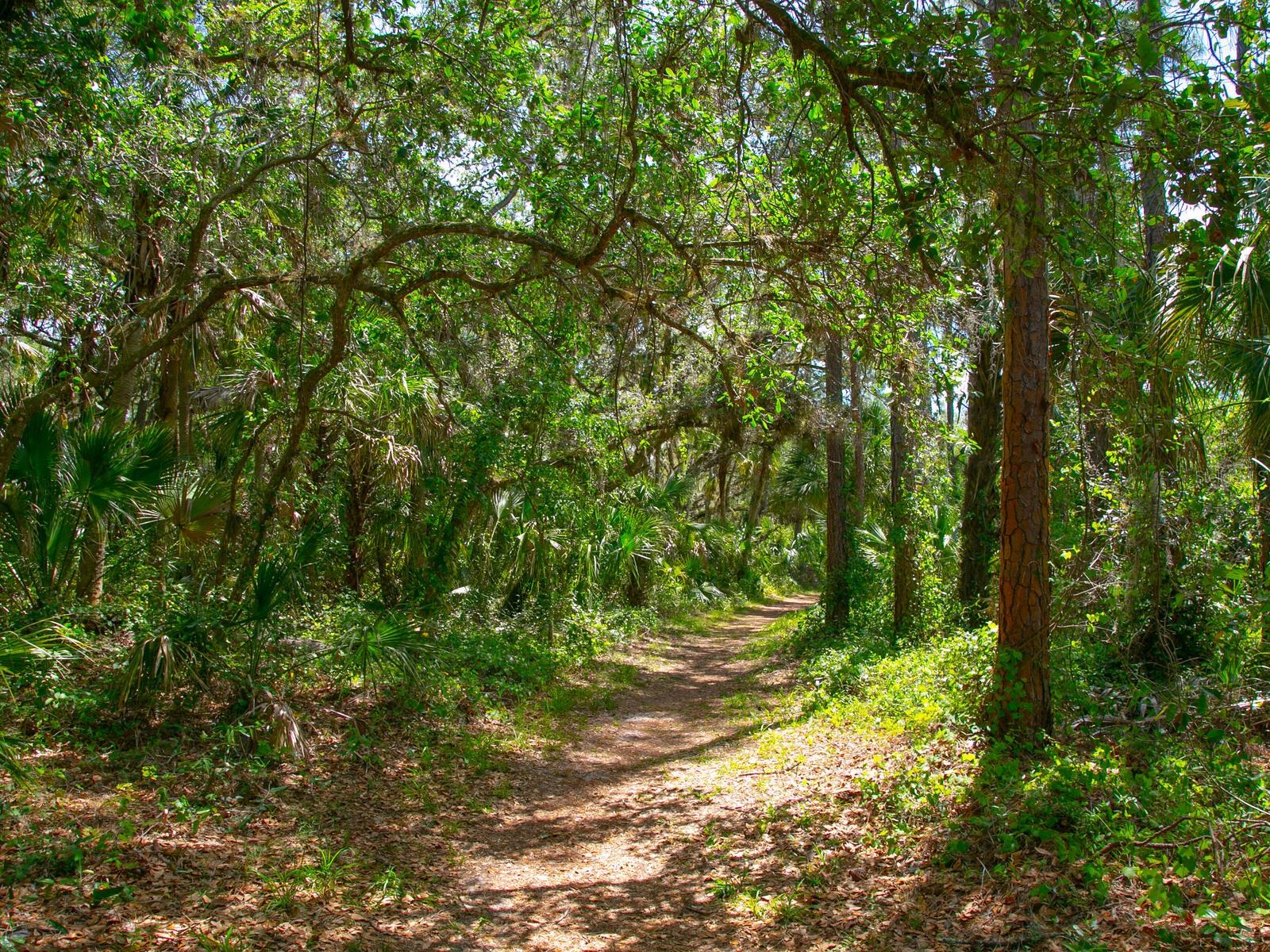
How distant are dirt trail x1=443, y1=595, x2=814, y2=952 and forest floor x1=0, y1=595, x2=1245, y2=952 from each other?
2 centimetres

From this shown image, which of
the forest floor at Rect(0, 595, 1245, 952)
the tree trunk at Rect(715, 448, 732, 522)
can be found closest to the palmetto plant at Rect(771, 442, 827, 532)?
the tree trunk at Rect(715, 448, 732, 522)

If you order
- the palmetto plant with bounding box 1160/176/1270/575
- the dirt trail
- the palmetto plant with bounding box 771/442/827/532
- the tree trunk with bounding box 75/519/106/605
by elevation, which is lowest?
the dirt trail

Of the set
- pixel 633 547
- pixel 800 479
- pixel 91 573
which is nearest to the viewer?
pixel 91 573

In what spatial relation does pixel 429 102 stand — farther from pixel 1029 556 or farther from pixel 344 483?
pixel 1029 556

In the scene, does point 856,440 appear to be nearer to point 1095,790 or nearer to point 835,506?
point 835,506

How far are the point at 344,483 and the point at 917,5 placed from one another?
8.37 m

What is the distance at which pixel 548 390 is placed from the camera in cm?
1129

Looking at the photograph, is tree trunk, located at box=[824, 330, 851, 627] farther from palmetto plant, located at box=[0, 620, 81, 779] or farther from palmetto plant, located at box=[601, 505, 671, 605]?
palmetto plant, located at box=[0, 620, 81, 779]

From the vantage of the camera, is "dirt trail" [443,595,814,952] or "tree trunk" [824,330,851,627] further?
"tree trunk" [824,330,851,627]

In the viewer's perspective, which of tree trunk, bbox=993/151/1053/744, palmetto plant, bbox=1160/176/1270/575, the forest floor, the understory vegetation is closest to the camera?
the forest floor

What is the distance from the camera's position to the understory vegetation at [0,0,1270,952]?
169 inches

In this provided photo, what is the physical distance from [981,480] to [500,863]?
22.9 feet

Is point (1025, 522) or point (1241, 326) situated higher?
point (1241, 326)

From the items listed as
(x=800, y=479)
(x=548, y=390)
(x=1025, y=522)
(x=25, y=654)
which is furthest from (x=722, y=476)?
(x=25, y=654)
